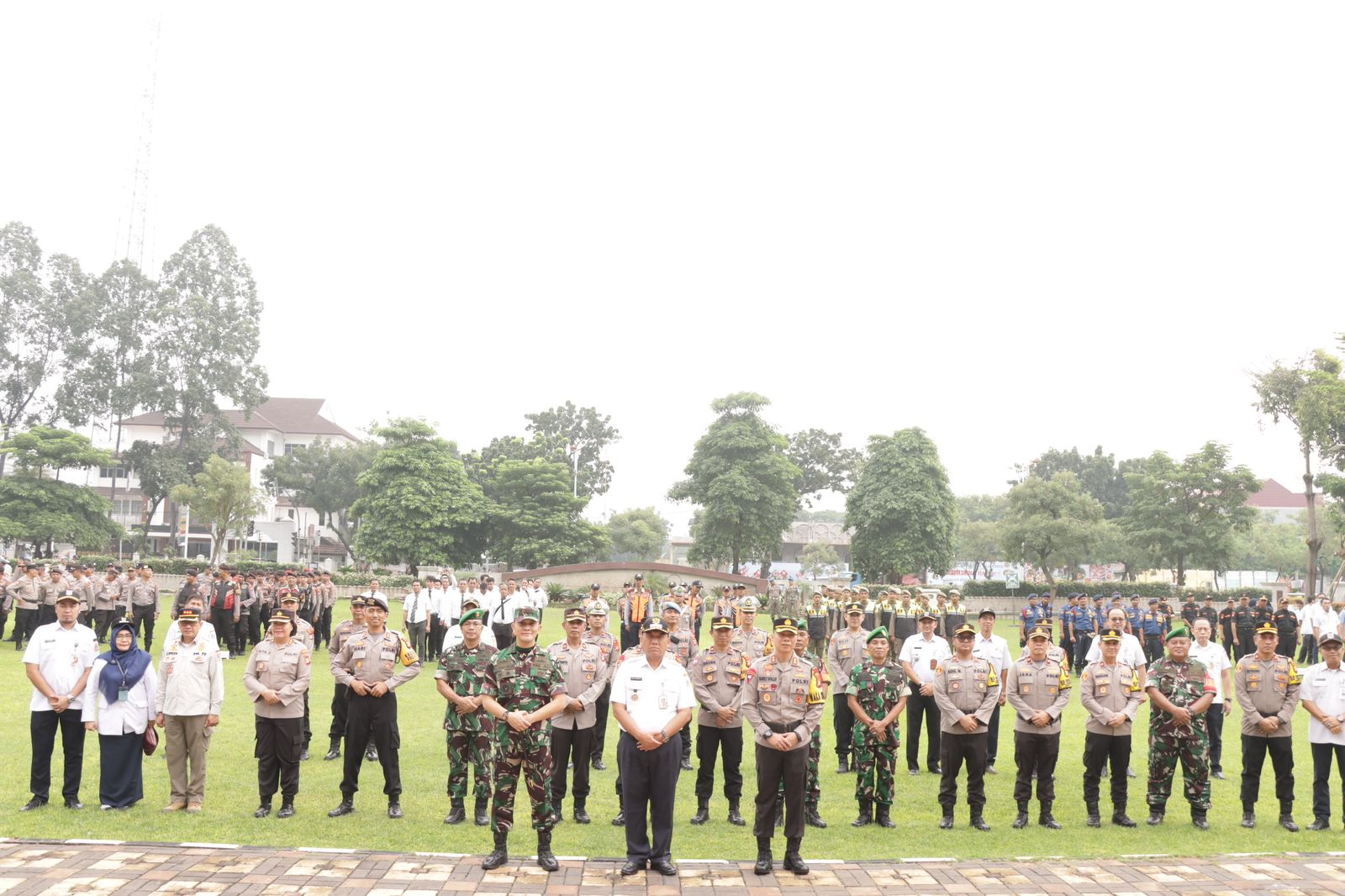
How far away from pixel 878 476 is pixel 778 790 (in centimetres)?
4439

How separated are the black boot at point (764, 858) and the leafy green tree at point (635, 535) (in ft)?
224

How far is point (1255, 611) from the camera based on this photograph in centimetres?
2377

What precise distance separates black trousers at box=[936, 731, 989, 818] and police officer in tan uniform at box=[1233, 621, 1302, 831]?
2.50 metres

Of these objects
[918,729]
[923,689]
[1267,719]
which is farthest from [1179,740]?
[918,729]

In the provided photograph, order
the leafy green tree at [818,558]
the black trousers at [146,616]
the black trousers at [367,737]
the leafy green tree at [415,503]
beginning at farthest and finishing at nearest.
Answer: the leafy green tree at [818,558], the leafy green tree at [415,503], the black trousers at [146,616], the black trousers at [367,737]

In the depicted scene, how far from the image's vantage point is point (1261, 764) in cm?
923

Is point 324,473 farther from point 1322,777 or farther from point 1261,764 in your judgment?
point 1322,777

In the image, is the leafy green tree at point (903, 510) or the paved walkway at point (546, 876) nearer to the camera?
the paved walkway at point (546, 876)

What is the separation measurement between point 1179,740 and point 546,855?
19.1ft

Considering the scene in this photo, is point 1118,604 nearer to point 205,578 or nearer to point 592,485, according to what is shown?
point 205,578

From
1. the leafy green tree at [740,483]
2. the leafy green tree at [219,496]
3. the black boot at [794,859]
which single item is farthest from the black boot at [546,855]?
the leafy green tree at [219,496]

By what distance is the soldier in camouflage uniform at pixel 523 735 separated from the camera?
290 inches

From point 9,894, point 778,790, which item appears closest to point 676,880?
point 778,790

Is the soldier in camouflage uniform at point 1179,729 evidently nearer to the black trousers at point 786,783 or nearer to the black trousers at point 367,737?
the black trousers at point 786,783
